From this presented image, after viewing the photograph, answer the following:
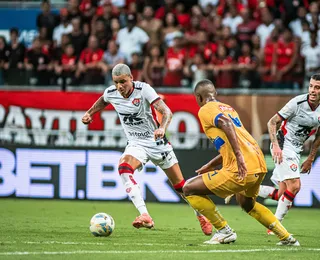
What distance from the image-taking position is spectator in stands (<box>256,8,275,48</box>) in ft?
62.6

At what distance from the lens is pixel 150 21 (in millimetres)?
20031

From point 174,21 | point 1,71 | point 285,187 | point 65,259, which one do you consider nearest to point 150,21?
point 174,21

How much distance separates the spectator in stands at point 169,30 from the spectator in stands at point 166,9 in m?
0.47

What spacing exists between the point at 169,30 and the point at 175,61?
157 centimetres

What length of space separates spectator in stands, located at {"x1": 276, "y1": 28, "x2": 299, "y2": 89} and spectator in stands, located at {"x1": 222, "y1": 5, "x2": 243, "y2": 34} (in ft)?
5.51

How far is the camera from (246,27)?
1928 cm

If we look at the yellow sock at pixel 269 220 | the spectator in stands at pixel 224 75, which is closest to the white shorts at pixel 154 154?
the yellow sock at pixel 269 220

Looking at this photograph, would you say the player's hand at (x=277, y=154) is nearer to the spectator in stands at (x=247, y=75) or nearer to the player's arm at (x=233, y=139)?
the player's arm at (x=233, y=139)

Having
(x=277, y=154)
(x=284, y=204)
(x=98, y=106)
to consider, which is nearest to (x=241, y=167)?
(x=277, y=154)

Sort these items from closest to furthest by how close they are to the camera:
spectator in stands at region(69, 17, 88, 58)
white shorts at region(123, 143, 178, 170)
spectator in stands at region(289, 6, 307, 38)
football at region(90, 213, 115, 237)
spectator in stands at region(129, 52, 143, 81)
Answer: football at region(90, 213, 115, 237) < white shorts at region(123, 143, 178, 170) < spectator in stands at region(129, 52, 143, 81) < spectator in stands at region(289, 6, 307, 38) < spectator in stands at region(69, 17, 88, 58)

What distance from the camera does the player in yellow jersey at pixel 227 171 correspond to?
8773mm

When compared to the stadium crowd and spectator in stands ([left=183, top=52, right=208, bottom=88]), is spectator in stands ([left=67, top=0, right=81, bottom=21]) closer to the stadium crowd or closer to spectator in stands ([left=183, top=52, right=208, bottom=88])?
the stadium crowd

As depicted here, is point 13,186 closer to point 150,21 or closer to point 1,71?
point 1,71

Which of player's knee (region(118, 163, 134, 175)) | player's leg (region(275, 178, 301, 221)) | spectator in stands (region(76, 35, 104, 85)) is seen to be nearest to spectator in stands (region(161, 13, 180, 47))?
spectator in stands (region(76, 35, 104, 85))
